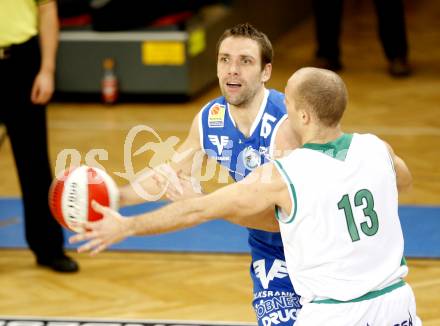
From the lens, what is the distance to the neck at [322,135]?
139 inches

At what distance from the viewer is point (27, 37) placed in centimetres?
560

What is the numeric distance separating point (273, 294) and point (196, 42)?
17.2ft

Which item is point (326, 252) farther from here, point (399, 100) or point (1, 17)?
point (399, 100)

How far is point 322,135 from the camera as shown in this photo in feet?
11.6

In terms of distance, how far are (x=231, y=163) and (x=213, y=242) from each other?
2068mm

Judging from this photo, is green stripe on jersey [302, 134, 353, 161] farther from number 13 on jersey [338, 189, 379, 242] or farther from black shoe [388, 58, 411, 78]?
black shoe [388, 58, 411, 78]

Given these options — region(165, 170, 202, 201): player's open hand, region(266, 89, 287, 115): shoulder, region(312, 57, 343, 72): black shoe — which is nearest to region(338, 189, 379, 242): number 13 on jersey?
region(165, 170, 202, 201): player's open hand

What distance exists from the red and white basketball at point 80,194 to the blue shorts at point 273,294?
704mm

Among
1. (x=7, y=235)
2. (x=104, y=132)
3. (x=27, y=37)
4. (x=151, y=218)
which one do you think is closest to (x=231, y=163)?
(x=151, y=218)

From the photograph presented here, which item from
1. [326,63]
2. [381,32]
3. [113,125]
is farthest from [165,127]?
[381,32]

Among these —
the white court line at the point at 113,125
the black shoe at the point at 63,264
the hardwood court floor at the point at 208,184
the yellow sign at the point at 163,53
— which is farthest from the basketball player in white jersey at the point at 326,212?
the yellow sign at the point at 163,53

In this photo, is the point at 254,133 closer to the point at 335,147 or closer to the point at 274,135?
the point at 274,135

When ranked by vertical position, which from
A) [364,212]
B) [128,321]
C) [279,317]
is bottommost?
[128,321]

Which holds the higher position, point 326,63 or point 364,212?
point 364,212
